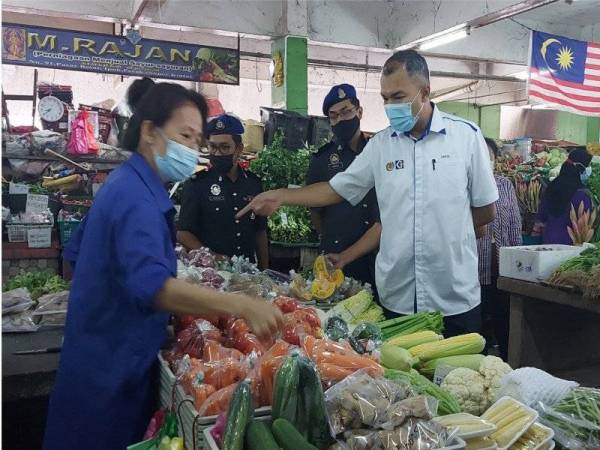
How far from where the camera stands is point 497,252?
16.2 feet

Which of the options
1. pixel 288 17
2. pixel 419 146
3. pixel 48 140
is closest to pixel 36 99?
pixel 48 140

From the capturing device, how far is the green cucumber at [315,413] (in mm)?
1330

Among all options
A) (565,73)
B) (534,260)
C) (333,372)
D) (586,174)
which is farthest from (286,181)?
(565,73)

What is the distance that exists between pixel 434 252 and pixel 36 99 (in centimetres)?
629

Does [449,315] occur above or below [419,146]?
below

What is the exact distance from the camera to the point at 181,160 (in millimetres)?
1935

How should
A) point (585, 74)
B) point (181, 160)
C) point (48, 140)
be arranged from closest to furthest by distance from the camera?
point (181, 160), point (48, 140), point (585, 74)

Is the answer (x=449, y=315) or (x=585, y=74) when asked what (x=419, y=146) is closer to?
(x=449, y=315)

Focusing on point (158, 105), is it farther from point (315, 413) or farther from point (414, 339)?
point (414, 339)

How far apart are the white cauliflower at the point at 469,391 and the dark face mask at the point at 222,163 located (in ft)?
9.09

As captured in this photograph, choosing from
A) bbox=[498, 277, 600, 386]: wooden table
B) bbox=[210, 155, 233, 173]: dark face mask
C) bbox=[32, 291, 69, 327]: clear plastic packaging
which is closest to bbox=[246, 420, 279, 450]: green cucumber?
bbox=[32, 291, 69, 327]: clear plastic packaging

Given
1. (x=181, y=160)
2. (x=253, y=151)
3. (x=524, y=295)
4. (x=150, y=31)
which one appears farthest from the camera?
(x=150, y=31)

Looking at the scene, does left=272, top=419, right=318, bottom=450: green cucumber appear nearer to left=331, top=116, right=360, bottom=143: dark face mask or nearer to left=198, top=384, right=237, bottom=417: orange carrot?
left=198, top=384, right=237, bottom=417: orange carrot

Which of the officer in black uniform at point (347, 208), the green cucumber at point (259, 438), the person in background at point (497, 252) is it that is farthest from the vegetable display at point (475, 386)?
the person in background at point (497, 252)
